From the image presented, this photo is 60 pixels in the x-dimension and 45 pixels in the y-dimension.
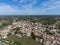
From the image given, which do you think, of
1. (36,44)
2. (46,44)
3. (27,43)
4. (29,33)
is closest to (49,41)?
(46,44)

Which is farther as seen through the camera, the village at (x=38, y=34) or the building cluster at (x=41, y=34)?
the village at (x=38, y=34)

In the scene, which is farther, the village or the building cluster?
the village

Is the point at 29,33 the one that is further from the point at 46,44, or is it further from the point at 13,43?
the point at 46,44

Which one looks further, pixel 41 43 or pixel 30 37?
pixel 30 37

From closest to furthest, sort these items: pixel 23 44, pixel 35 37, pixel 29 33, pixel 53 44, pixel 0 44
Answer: pixel 53 44
pixel 23 44
pixel 0 44
pixel 35 37
pixel 29 33

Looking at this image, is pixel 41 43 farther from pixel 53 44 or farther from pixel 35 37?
pixel 35 37

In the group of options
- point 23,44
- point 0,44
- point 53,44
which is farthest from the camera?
point 0,44

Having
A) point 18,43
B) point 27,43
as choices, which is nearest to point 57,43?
point 27,43

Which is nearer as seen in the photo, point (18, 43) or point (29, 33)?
point (18, 43)

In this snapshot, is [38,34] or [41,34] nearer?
[41,34]
